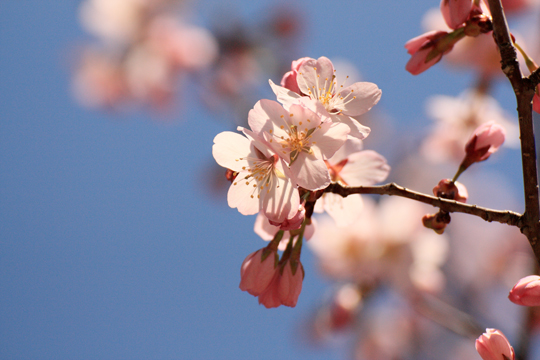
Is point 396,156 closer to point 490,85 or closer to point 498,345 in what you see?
point 490,85

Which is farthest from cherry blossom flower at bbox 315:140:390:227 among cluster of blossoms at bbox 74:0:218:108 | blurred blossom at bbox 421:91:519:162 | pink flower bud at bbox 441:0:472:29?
cluster of blossoms at bbox 74:0:218:108

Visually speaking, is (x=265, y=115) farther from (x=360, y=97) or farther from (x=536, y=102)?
(x=536, y=102)

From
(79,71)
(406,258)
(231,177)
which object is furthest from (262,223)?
(79,71)

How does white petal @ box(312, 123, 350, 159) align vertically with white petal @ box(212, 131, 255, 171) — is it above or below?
below

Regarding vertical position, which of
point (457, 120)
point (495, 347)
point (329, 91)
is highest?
point (457, 120)

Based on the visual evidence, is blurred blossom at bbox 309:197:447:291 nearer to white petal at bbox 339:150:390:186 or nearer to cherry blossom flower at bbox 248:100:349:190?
white petal at bbox 339:150:390:186

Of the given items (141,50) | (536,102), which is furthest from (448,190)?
(141,50)

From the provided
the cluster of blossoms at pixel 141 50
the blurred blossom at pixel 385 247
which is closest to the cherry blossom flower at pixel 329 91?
the blurred blossom at pixel 385 247

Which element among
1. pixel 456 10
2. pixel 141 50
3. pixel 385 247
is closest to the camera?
pixel 456 10
